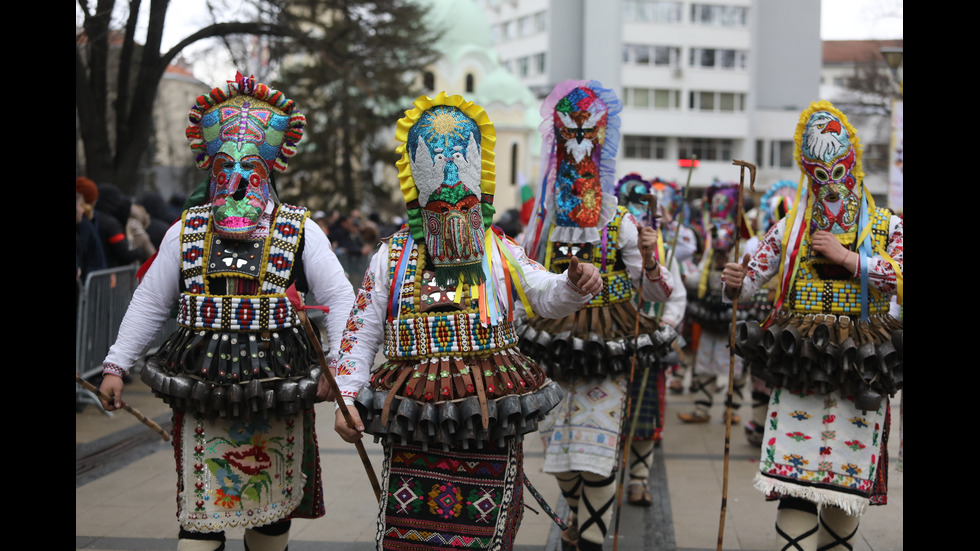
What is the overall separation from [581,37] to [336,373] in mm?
63958

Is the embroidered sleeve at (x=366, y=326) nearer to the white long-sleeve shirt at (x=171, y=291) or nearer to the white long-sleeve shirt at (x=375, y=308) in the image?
the white long-sleeve shirt at (x=375, y=308)

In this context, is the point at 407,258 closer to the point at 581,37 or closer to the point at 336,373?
the point at 336,373

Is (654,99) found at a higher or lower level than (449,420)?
higher

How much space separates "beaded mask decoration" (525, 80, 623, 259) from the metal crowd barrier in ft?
14.4

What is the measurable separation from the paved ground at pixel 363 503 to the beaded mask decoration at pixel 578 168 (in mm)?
1850

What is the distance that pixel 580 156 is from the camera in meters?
5.38

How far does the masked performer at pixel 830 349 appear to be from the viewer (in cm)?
441

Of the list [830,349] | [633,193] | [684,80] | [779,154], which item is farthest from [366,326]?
[779,154]

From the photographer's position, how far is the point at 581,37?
65125 mm

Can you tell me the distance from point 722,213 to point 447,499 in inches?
292

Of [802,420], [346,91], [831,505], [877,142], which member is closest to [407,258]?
[802,420]

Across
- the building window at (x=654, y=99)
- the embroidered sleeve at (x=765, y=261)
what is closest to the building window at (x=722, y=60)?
the building window at (x=654, y=99)

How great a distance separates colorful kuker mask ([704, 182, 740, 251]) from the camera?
9.28 m

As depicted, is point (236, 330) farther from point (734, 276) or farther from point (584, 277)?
point (734, 276)
